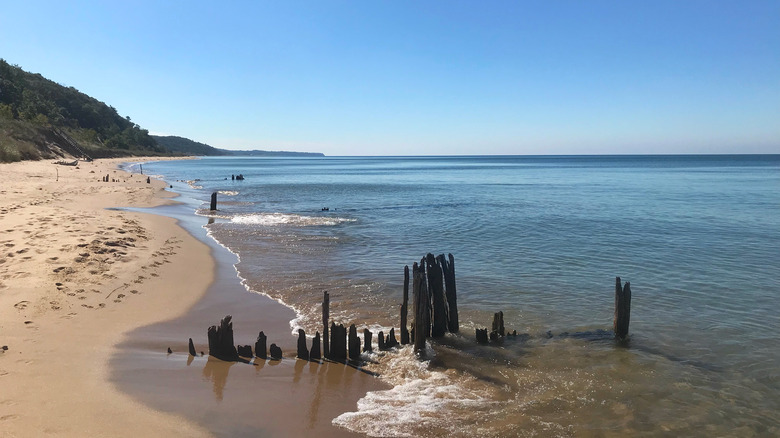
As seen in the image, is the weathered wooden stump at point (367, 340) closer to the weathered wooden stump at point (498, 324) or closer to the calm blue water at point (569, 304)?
the calm blue water at point (569, 304)

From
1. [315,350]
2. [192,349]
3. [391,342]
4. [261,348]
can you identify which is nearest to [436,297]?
[391,342]

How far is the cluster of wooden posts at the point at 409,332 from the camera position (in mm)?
9312

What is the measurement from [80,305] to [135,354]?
126 inches

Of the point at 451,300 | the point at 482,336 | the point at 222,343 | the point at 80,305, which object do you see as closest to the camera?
the point at 222,343

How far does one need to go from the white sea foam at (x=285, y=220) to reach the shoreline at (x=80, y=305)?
6222mm

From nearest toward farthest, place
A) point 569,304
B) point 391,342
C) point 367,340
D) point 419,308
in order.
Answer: point 367,340 < point 419,308 < point 391,342 < point 569,304

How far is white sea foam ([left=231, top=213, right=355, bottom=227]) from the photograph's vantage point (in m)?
29.0

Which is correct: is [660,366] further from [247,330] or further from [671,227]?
[671,227]

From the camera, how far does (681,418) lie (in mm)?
7812

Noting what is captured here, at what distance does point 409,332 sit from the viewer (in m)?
11.0

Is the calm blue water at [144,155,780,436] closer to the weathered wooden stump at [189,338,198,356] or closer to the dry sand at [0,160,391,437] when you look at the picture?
the dry sand at [0,160,391,437]

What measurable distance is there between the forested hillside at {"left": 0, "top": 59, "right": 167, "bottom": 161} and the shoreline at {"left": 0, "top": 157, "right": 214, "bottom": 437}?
1627 inches

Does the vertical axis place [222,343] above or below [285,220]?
below

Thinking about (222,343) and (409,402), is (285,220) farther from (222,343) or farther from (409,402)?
(409,402)
